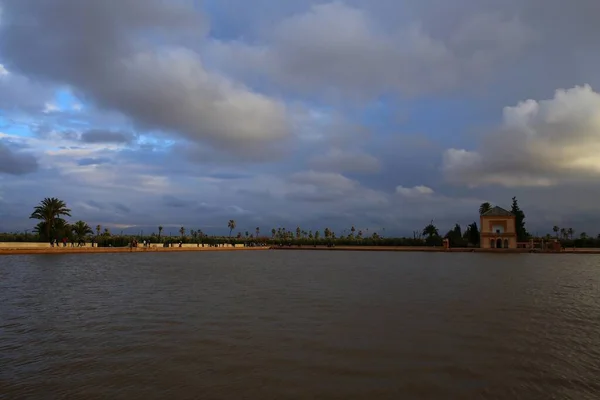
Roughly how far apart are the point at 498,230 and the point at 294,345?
75.0 m

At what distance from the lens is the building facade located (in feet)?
245

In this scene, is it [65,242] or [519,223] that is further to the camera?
[519,223]

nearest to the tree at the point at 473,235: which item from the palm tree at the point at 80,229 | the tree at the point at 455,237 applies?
the tree at the point at 455,237

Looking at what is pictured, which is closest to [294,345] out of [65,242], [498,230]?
[65,242]

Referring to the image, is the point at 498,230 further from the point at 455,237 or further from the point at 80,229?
the point at 80,229

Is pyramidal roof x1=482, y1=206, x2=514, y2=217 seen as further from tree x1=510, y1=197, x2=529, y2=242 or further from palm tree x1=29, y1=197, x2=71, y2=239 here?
palm tree x1=29, y1=197, x2=71, y2=239

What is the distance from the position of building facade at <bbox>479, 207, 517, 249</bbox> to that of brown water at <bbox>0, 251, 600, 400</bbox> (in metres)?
61.6

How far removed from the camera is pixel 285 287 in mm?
19969

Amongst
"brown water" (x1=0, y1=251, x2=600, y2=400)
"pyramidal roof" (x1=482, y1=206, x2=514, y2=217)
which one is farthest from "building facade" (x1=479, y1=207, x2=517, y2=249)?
"brown water" (x1=0, y1=251, x2=600, y2=400)

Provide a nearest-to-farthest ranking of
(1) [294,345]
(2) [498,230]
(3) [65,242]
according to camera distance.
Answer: (1) [294,345] → (3) [65,242] → (2) [498,230]

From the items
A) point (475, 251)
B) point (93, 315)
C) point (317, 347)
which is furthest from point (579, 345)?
point (475, 251)

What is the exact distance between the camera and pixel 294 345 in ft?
30.6

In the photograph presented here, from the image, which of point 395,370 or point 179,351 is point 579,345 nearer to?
point 395,370

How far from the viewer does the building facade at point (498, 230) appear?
7456 cm
